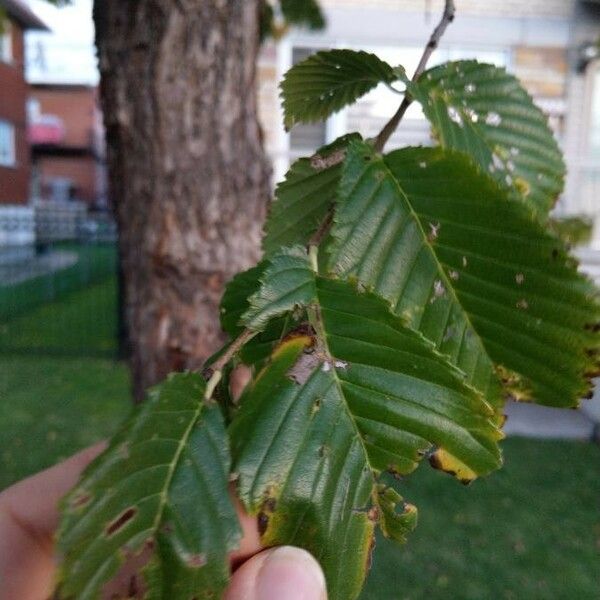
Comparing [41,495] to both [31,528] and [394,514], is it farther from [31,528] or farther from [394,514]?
[394,514]

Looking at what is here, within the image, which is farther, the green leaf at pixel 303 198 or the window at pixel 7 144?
the window at pixel 7 144

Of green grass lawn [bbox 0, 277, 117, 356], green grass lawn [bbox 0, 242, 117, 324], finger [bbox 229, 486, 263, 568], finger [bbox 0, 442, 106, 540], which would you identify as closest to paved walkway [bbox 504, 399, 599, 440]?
finger [bbox 0, 442, 106, 540]

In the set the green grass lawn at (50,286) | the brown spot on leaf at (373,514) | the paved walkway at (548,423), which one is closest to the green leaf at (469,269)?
the brown spot on leaf at (373,514)

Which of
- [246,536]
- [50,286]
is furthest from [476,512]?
[50,286]

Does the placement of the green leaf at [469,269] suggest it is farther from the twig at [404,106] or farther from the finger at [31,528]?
A: the finger at [31,528]

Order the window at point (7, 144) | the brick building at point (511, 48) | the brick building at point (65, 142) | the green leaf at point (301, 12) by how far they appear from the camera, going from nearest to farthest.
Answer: the green leaf at point (301, 12), the brick building at point (511, 48), the window at point (7, 144), the brick building at point (65, 142)

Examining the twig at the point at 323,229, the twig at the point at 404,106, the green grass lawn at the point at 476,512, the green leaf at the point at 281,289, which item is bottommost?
the green grass lawn at the point at 476,512

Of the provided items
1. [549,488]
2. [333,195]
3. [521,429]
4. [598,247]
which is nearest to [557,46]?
[598,247]
